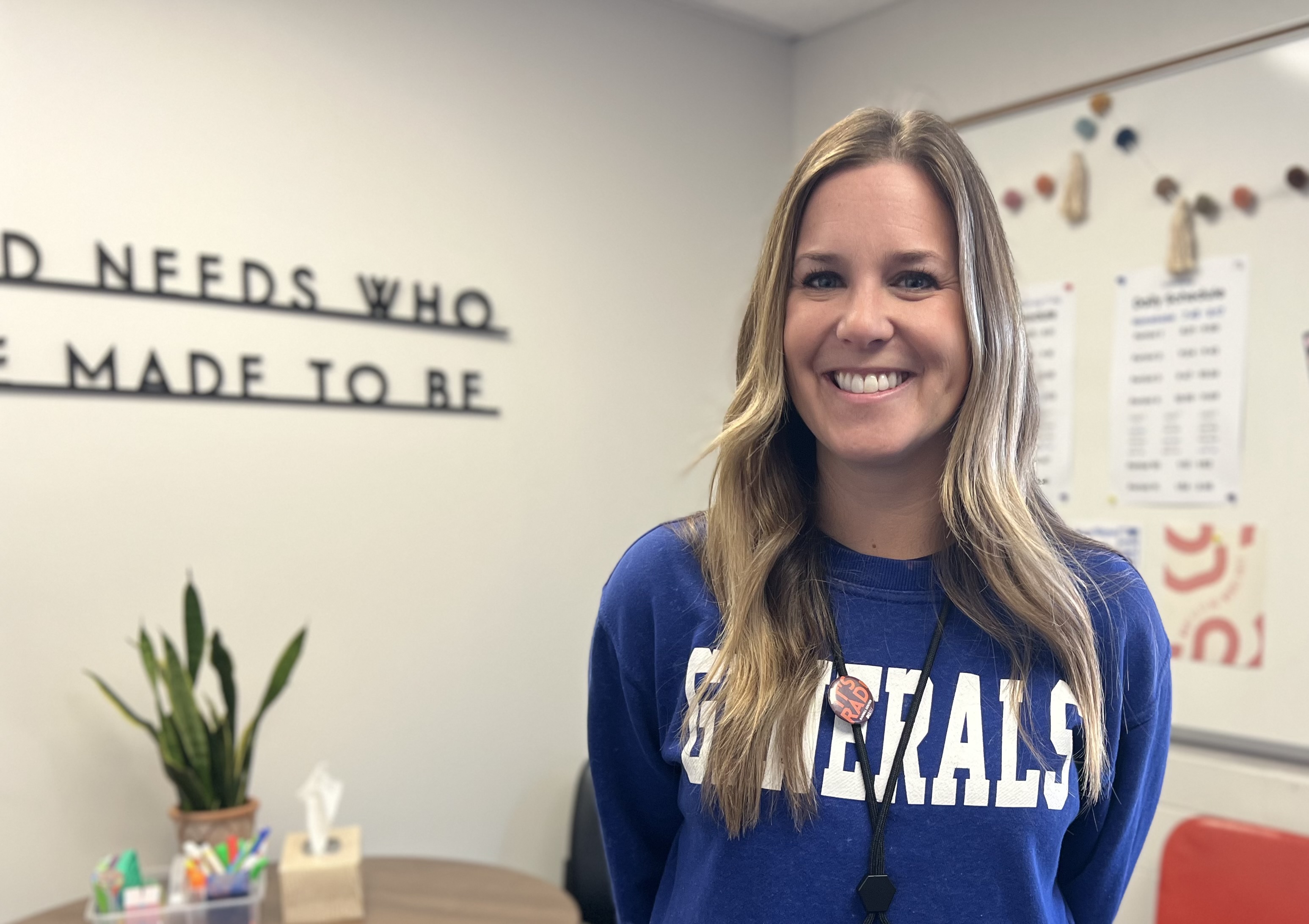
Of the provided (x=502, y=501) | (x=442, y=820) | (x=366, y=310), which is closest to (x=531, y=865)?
(x=442, y=820)

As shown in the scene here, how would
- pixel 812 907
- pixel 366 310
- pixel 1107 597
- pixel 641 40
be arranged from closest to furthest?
pixel 812 907, pixel 1107 597, pixel 366 310, pixel 641 40

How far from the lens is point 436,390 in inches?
101

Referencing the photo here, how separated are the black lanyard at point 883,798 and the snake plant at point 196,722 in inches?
56.5

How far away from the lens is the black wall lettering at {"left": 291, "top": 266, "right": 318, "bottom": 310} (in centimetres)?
236

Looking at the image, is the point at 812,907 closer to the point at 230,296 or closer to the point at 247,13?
the point at 230,296

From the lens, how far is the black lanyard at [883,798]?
36.4 inches

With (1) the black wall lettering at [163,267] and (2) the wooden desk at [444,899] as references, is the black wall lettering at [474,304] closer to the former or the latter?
(1) the black wall lettering at [163,267]

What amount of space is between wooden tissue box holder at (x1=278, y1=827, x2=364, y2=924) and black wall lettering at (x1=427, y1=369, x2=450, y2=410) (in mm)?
1087

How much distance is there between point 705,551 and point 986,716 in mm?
325

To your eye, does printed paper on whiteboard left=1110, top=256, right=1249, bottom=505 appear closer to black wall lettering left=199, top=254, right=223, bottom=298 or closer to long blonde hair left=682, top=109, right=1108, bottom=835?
long blonde hair left=682, top=109, right=1108, bottom=835

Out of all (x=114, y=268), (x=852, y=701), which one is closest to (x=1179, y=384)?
(x=852, y=701)

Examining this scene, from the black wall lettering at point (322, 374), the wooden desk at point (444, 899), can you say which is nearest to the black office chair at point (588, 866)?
the wooden desk at point (444, 899)

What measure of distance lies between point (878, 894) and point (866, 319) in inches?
20.6

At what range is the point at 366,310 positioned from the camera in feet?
8.09
